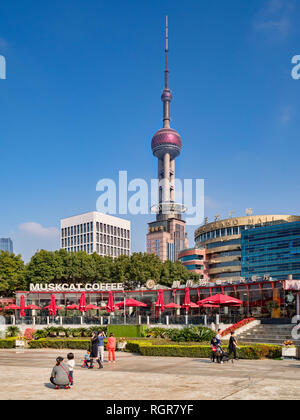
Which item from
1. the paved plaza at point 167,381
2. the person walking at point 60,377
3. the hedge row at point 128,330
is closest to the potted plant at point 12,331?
the hedge row at point 128,330

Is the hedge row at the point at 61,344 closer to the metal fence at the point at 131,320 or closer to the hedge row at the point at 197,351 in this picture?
the hedge row at the point at 197,351

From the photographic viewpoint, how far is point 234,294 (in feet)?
159

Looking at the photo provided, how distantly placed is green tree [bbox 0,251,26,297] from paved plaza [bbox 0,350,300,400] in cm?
5960

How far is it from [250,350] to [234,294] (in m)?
21.4

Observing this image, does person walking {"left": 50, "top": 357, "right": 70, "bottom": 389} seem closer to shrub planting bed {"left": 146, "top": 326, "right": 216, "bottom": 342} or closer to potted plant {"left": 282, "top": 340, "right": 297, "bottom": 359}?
potted plant {"left": 282, "top": 340, "right": 297, "bottom": 359}

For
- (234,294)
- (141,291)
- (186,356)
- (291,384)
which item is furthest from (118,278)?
(291,384)

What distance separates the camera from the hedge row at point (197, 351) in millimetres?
27422

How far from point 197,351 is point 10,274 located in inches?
2433

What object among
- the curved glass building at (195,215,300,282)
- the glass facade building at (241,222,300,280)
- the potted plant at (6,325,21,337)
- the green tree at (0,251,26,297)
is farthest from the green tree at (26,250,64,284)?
the curved glass building at (195,215,300,282)

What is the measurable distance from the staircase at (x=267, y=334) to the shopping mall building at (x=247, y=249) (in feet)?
283

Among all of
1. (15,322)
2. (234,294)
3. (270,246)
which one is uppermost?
(270,246)

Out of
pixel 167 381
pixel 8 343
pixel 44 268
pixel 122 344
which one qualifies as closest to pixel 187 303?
pixel 122 344

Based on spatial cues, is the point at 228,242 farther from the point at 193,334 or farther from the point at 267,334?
the point at 193,334
